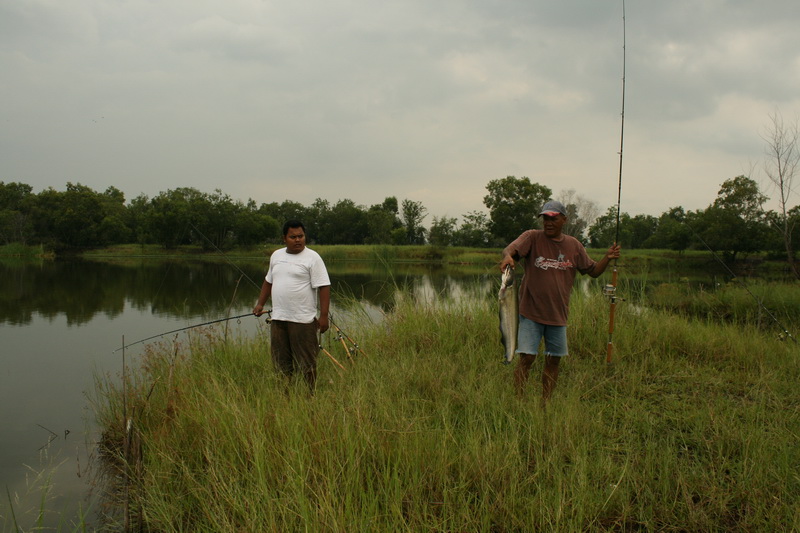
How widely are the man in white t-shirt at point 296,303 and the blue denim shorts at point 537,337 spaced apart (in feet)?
5.70

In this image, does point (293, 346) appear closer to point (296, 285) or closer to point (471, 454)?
point (296, 285)

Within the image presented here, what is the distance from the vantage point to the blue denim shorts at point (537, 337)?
401 centimetres

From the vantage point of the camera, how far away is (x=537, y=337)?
4.05m

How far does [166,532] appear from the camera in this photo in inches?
110

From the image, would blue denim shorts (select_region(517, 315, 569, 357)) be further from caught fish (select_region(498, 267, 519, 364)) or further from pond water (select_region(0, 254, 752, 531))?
pond water (select_region(0, 254, 752, 531))

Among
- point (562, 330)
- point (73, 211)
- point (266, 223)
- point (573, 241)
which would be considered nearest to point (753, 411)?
point (562, 330)

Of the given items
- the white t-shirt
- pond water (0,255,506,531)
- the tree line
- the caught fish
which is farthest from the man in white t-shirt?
the tree line

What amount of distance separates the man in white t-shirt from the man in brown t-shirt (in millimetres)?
1708

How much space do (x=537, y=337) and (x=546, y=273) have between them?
540mm

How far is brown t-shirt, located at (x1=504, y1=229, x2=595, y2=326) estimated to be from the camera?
396 centimetres

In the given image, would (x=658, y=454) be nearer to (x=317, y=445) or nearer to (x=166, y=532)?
(x=317, y=445)

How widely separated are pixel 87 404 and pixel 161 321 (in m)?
6.59

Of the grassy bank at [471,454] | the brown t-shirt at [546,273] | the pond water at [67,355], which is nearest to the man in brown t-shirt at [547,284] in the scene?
the brown t-shirt at [546,273]

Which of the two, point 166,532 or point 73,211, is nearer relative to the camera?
point 166,532
